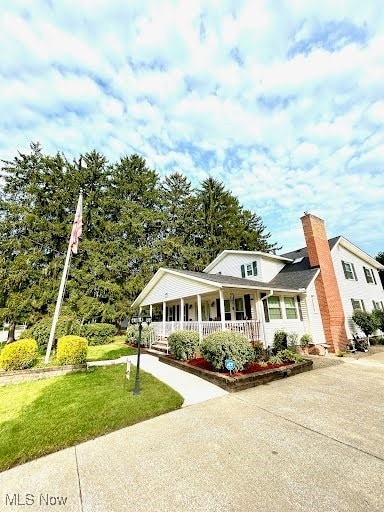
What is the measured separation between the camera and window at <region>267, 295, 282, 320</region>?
12537 millimetres

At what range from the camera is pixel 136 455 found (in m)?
3.45

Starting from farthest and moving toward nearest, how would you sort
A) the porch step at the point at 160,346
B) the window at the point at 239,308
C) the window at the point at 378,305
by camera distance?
the window at the point at 378,305 → the window at the point at 239,308 → the porch step at the point at 160,346

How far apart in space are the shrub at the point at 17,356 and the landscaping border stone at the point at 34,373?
1.40ft

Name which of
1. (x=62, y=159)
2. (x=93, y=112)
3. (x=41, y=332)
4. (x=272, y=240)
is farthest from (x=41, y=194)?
(x=272, y=240)

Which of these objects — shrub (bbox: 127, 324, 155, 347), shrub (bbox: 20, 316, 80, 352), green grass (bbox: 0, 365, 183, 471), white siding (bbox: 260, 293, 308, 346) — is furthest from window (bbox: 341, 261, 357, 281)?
shrub (bbox: 20, 316, 80, 352)

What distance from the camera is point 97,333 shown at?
1725 cm

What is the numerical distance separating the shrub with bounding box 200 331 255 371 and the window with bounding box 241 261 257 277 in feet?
27.2

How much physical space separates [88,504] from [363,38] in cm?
1260

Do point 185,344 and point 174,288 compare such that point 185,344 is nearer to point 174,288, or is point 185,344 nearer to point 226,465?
point 174,288

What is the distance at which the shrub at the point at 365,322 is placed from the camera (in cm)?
1396

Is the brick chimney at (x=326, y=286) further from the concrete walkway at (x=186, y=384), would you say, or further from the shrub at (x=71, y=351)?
the shrub at (x=71, y=351)

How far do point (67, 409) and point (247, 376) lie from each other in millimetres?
4645

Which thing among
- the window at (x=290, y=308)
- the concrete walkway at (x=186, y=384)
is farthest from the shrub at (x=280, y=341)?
the concrete walkway at (x=186, y=384)

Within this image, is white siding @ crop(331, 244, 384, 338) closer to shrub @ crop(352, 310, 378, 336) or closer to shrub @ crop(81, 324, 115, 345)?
shrub @ crop(352, 310, 378, 336)
